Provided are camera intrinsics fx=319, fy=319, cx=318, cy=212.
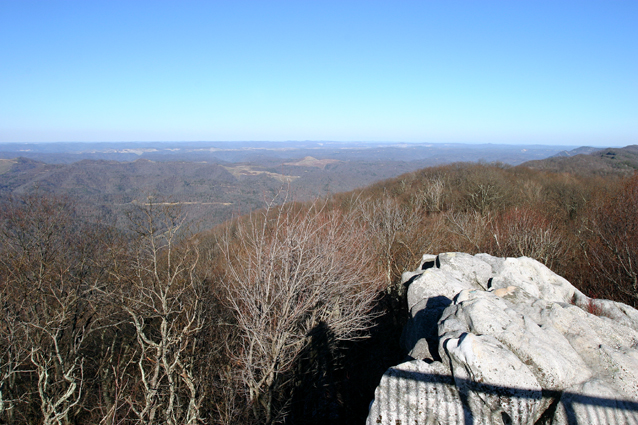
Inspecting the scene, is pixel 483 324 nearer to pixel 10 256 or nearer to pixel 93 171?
pixel 10 256

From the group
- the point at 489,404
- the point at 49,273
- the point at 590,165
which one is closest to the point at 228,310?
the point at 49,273

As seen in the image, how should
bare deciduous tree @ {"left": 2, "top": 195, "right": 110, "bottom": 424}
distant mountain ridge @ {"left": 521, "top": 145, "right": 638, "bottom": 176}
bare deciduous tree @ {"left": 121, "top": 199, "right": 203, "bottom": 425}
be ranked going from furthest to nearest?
distant mountain ridge @ {"left": 521, "top": 145, "right": 638, "bottom": 176} < bare deciduous tree @ {"left": 2, "top": 195, "right": 110, "bottom": 424} < bare deciduous tree @ {"left": 121, "top": 199, "right": 203, "bottom": 425}

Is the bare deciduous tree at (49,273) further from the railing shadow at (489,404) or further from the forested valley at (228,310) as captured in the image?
the railing shadow at (489,404)

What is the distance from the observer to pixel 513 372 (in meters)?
4.69

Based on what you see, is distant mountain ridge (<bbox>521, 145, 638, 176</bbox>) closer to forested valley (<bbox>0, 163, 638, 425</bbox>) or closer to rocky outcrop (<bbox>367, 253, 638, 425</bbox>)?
forested valley (<bbox>0, 163, 638, 425</bbox>)

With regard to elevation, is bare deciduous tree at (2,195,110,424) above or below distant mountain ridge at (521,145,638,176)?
below

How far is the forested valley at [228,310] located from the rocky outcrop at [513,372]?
3.49 metres

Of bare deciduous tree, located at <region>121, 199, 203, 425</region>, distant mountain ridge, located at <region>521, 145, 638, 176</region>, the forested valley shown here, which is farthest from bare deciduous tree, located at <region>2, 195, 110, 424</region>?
distant mountain ridge, located at <region>521, 145, 638, 176</region>

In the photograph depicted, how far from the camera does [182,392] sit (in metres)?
9.90

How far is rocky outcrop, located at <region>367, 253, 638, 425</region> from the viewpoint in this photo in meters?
4.62

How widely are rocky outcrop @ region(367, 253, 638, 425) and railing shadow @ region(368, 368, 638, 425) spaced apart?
0.01 meters

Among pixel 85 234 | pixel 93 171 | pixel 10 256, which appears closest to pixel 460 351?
pixel 10 256

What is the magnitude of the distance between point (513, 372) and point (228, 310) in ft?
37.8

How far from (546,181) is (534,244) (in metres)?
23.2
